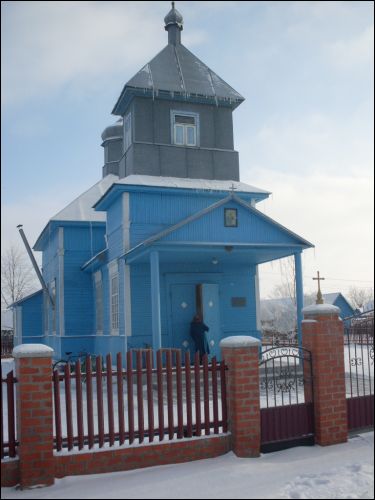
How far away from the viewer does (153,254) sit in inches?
499

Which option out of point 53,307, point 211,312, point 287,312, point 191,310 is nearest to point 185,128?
point 191,310

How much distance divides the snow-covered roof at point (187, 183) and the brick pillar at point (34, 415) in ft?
31.2

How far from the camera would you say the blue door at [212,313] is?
15180mm

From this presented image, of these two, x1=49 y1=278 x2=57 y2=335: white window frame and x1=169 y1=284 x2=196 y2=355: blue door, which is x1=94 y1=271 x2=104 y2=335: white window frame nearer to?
x1=49 y1=278 x2=57 y2=335: white window frame

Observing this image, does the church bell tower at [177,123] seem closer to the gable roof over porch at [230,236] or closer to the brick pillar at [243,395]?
the gable roof over porch at [230,236]

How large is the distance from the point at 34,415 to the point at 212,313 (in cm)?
988

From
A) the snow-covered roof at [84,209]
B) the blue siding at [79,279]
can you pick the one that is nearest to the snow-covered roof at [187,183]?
the snow-covered roof at [84,209]

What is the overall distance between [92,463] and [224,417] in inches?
66.6

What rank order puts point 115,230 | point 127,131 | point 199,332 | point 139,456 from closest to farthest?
point 139,456 < point 199,332 < point 115,230 < point 127,131

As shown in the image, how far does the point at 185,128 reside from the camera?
16.9 m

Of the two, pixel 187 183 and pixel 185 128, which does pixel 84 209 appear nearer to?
pixel 185 128

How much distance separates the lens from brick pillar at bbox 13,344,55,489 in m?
5.63

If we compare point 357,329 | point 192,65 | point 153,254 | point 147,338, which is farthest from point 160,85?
point 357,329

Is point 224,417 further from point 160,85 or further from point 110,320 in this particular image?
point 160,85
